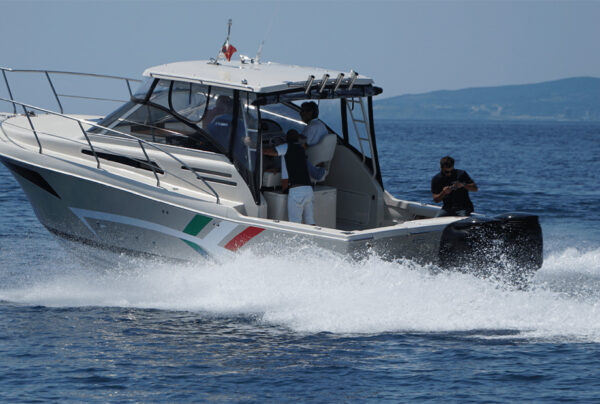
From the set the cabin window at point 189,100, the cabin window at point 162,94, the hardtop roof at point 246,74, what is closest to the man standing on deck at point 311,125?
the hardtop roof at point 246,74

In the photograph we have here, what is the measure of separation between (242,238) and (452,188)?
2.20 metres

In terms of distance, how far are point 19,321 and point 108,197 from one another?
1.49 meters

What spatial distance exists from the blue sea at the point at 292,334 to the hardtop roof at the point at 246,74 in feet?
5.42

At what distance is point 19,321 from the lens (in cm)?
831

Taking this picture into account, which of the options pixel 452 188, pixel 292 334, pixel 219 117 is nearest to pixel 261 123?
pixel 219 117

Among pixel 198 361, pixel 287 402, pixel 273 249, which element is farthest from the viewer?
pixel 273 249

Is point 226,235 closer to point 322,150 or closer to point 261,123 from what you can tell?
point 261,123

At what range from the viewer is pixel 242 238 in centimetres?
833

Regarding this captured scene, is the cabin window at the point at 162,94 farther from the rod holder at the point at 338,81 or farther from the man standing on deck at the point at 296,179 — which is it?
the rod holder at the point at 338,81

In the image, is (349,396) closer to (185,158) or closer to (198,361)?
(198,361)

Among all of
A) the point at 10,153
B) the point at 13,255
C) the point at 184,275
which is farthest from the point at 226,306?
the point at 13,255

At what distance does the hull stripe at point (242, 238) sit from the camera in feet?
27.1

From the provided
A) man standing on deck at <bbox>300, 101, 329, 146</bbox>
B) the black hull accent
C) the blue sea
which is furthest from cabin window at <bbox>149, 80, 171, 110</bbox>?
the blue sea

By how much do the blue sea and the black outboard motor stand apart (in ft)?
0.47
